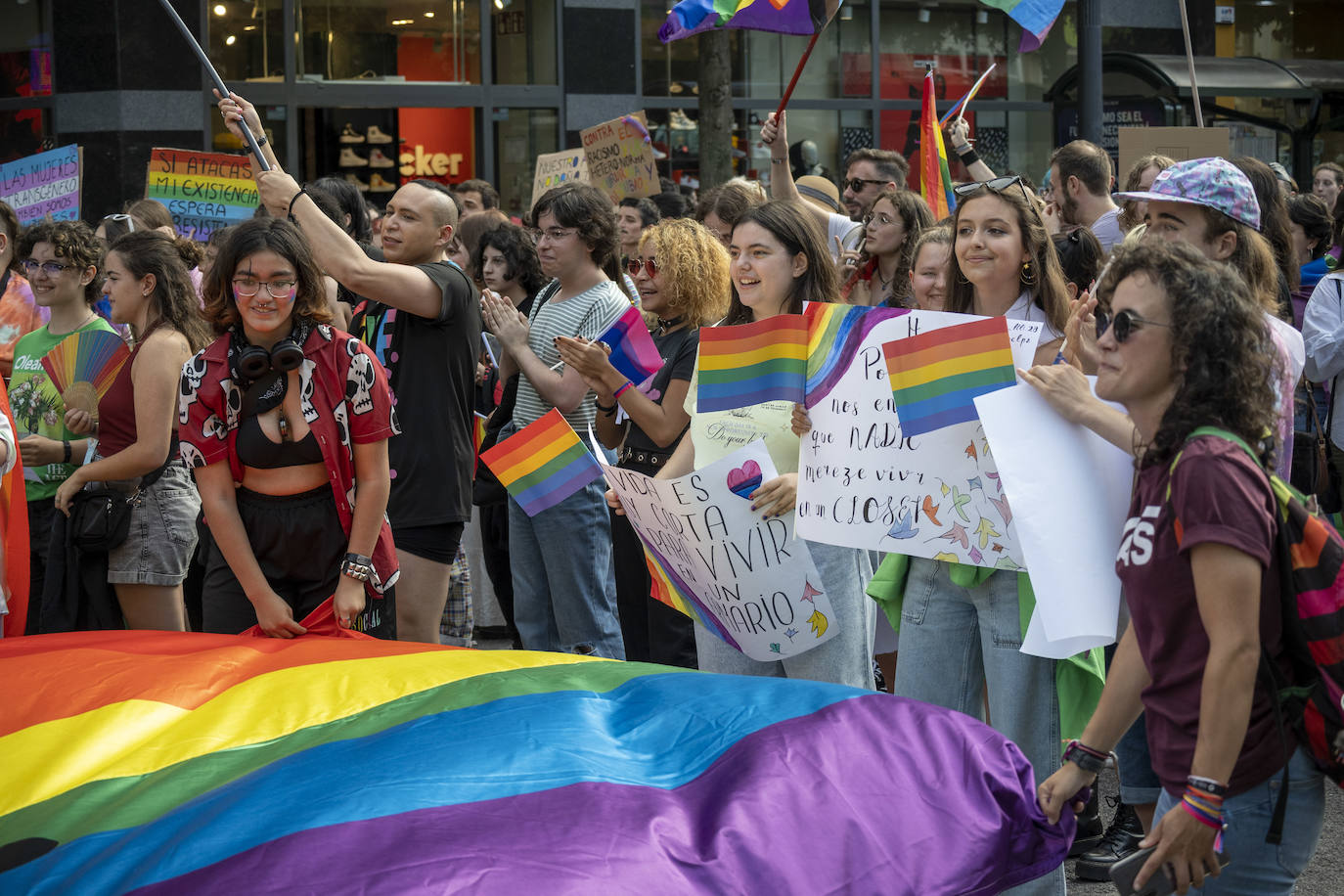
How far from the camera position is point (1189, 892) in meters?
2.71

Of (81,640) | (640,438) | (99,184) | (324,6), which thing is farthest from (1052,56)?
(81,640)

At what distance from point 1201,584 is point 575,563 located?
3355 millimetres

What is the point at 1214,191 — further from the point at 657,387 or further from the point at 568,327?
the point at 568,327

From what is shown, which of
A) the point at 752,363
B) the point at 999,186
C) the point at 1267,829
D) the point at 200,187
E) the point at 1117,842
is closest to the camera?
the point at 1267,829

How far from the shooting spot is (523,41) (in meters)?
17.1

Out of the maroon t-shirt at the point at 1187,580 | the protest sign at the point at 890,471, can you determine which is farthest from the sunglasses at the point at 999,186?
the maroon t-shirt at the point at 1187,580

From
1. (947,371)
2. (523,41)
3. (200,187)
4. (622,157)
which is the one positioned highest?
(523,41)

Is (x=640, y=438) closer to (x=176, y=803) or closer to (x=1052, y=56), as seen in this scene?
(x=176, y=803)

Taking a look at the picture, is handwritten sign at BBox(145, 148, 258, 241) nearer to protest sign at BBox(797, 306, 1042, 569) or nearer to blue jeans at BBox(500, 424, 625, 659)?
blue jeans at BBox(500, 424, 625, 659)

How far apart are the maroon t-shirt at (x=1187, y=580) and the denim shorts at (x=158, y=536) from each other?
149 inches

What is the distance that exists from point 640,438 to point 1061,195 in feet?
9.96

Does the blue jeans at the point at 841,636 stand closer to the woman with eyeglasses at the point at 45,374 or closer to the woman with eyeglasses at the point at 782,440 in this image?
the woman with eyeglasses at the point at 782,440

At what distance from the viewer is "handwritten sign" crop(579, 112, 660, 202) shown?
10109 mm

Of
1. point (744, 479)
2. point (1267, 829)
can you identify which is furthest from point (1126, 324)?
point (744, 479)
